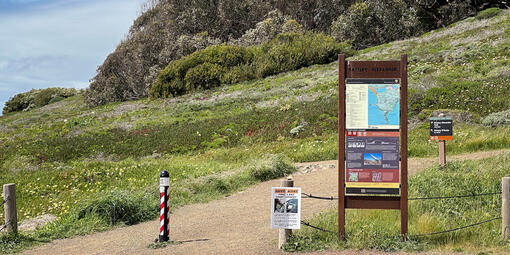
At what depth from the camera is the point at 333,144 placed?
18141mm

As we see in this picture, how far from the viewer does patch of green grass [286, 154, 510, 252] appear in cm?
713

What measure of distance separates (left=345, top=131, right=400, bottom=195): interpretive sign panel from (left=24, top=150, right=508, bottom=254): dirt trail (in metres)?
1.04

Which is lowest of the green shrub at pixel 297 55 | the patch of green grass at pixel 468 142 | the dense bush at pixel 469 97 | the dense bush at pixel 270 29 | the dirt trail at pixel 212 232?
the dirt trail at pixel 212 232

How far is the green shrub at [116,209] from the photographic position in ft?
33.9

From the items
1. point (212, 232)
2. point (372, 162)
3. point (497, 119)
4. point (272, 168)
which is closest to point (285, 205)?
point (372, 162)

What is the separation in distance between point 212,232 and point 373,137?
366 cm

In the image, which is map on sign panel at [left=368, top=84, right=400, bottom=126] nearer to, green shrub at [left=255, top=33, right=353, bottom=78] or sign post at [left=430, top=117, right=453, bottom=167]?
sign post at [left=430, top=117, right=453, bottom=167]

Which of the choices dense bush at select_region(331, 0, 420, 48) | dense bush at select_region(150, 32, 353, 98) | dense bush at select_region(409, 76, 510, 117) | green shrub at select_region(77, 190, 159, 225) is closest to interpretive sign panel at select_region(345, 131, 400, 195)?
green shrub at select_region(77, 190, 159, 225)

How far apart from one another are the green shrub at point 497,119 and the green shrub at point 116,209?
530 inches

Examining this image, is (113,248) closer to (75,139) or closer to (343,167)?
(343,167)

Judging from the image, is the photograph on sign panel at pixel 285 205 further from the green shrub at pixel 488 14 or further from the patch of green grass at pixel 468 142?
the green shrub at pixel 488 14

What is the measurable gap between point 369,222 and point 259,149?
1136 centimetres

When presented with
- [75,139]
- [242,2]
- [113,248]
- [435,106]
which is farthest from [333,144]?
[242,2]

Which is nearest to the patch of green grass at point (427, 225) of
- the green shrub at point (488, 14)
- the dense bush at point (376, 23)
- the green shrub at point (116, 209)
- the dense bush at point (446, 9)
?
the green shrub at point (116, 209)
